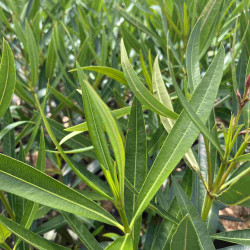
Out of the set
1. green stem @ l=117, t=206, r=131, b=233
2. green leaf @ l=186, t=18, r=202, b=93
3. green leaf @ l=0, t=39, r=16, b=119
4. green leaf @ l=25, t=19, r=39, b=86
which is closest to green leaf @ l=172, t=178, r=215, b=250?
green stem @ l=117, t=206, r=131, b=233

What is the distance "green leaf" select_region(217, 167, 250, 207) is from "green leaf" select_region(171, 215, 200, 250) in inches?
3.0

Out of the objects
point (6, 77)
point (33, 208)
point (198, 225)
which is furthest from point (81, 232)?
point (6, 77)

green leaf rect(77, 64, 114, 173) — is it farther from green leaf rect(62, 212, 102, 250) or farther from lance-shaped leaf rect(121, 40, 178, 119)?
green leaf rect(62, 212, 102, 250)

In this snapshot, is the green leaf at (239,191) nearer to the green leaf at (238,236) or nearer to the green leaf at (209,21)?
the green leaf at (238,236)

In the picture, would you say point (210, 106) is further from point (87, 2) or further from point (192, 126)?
point (87, 2)

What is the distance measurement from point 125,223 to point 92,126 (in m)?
0.16

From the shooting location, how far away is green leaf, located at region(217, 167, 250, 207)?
0.44 metres

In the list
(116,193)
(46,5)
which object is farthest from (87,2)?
(116,193)

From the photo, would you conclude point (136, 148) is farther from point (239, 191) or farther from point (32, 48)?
point (32, 48)

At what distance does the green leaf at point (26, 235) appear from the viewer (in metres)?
0.52

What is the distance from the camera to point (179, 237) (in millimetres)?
500

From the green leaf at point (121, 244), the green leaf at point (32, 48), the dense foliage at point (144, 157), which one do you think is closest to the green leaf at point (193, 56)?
the dense foliage at point (144, 157)

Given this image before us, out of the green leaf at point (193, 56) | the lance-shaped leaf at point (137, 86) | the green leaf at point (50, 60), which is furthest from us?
the green leaf at point (50, 60)

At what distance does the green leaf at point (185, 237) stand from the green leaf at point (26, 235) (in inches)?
8.6
